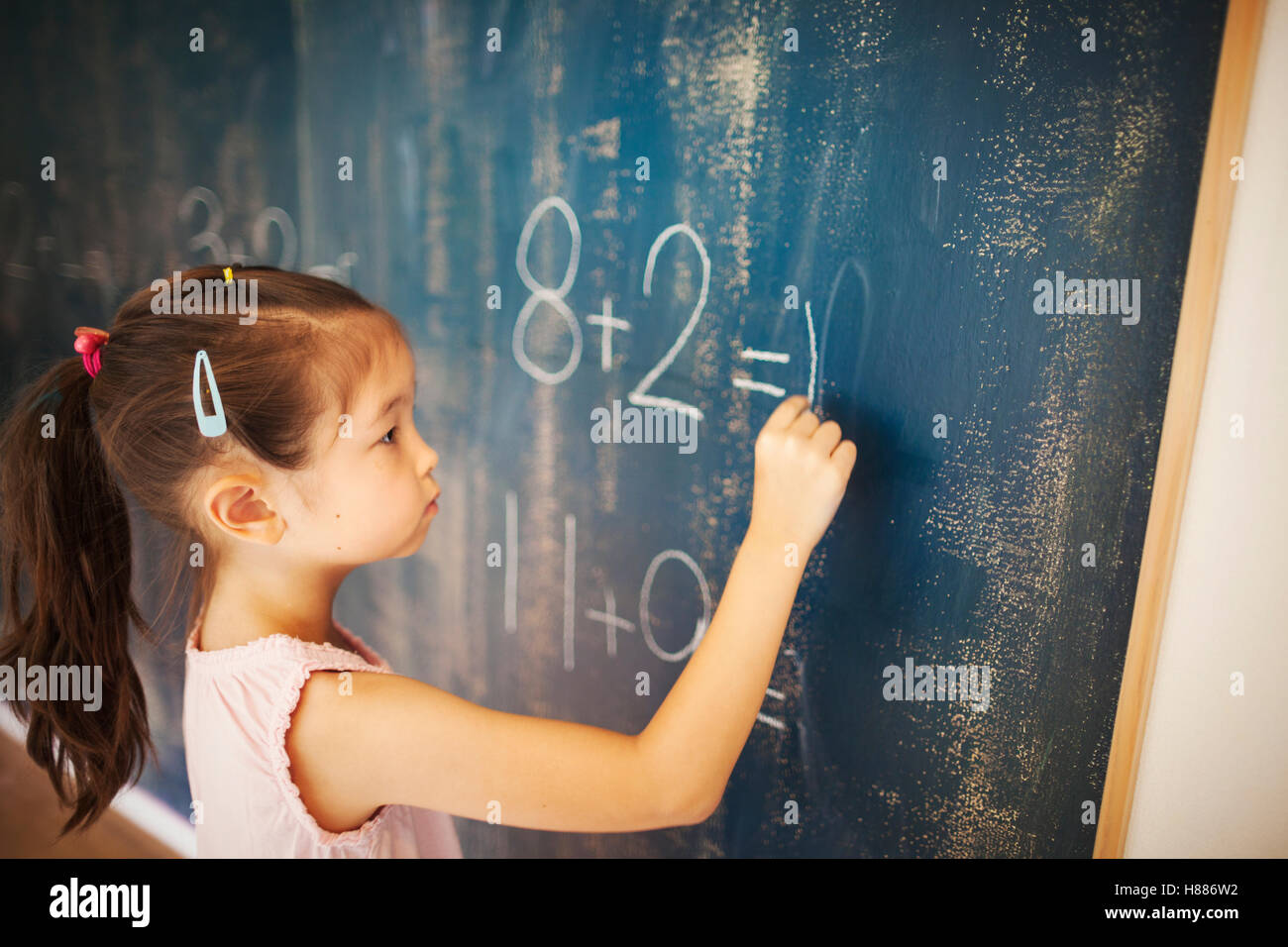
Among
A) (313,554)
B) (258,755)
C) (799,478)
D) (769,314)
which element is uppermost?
(769,314)

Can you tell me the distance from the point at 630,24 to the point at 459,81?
0.83 feet

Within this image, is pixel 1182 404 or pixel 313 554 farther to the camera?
pixel 313 554

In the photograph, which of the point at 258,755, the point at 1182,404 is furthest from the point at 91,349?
the point at 1182,404

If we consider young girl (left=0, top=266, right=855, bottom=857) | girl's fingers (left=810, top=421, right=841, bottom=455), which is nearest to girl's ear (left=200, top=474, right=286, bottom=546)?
young girl (left=0, top=266, right=855, bottom=857)

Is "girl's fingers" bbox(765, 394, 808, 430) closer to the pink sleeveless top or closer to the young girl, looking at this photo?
the young girl

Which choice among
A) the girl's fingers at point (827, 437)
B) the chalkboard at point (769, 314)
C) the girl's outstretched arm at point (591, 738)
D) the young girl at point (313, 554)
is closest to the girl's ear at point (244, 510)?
the young girl at point (313, 554)

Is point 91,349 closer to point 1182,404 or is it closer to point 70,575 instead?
point 70,575

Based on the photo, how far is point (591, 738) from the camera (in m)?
0.59

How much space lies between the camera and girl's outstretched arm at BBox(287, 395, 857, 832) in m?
0.57

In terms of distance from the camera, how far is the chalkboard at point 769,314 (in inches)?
21.4

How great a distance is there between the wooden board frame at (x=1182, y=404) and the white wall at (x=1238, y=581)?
0.01m

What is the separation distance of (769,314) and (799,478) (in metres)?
0.17
